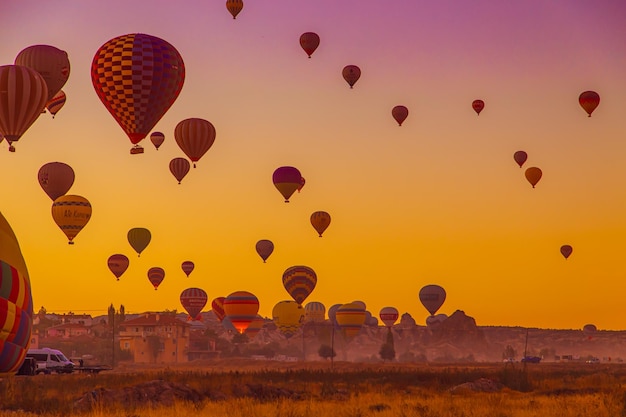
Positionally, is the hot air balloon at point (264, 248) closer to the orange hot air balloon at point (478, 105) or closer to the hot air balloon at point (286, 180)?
the hot air balloon at point (286, 180)

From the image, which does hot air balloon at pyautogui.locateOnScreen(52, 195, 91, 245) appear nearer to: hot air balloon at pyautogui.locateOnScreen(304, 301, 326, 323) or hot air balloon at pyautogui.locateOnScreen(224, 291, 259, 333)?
hot air balloon at pyautogui.locateOnScreen(224, 291, 259, 333)

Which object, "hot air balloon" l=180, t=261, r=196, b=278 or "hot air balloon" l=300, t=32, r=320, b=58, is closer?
"hot air balloon" l=300, t=32, r=320, b=58

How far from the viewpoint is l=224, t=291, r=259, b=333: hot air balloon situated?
121 m

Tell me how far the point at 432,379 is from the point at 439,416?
76.9 ft

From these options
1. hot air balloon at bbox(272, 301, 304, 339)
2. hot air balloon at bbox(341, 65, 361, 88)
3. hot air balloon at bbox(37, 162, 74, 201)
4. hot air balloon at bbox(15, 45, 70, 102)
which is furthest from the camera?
hot air balloon at bbox(272, 301, 304, 339)

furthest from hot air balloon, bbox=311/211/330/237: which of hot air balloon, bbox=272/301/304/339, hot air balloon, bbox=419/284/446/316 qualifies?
hot air balloon, bbox=272/301/304/339

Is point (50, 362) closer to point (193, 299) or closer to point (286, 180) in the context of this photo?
point (286, 180)

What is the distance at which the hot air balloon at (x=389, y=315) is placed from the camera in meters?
195

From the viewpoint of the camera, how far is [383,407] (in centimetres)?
3800

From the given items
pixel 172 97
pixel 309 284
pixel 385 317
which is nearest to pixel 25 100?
pixel 172 97

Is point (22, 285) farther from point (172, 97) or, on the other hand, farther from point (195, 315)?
point (195, 315)

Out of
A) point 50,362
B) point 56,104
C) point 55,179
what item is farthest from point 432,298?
point 50,362

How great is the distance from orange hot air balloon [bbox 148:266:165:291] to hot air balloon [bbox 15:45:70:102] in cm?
5695

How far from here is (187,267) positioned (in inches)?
4993
